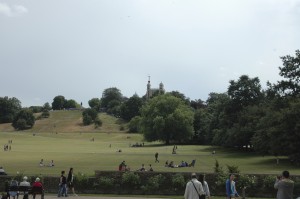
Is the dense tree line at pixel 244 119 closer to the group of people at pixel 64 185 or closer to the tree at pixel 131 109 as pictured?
the group of people at pixel 64 185

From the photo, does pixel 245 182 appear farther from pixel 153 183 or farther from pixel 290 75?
pixel 290 75

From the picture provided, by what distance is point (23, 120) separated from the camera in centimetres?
17675

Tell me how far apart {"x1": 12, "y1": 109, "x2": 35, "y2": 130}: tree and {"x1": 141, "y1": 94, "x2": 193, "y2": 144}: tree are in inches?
3098

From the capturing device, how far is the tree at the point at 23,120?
176750 mm

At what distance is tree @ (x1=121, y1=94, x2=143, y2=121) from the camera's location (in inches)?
7505

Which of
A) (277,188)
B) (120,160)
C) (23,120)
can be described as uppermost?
(23,120)

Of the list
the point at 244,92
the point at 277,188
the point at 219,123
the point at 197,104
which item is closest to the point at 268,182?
Answer: the point at 277,188

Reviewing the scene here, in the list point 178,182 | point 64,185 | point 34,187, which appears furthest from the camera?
point 178,182

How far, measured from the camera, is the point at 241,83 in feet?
270

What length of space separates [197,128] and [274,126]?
2528 inches

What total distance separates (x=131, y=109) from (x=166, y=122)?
84244 millimetres

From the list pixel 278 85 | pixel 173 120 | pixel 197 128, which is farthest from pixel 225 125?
pixel 197 128

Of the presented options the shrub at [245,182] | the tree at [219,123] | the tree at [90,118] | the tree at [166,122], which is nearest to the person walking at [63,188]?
the shrub at [245,182]

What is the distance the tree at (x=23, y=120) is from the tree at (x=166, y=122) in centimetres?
7869
